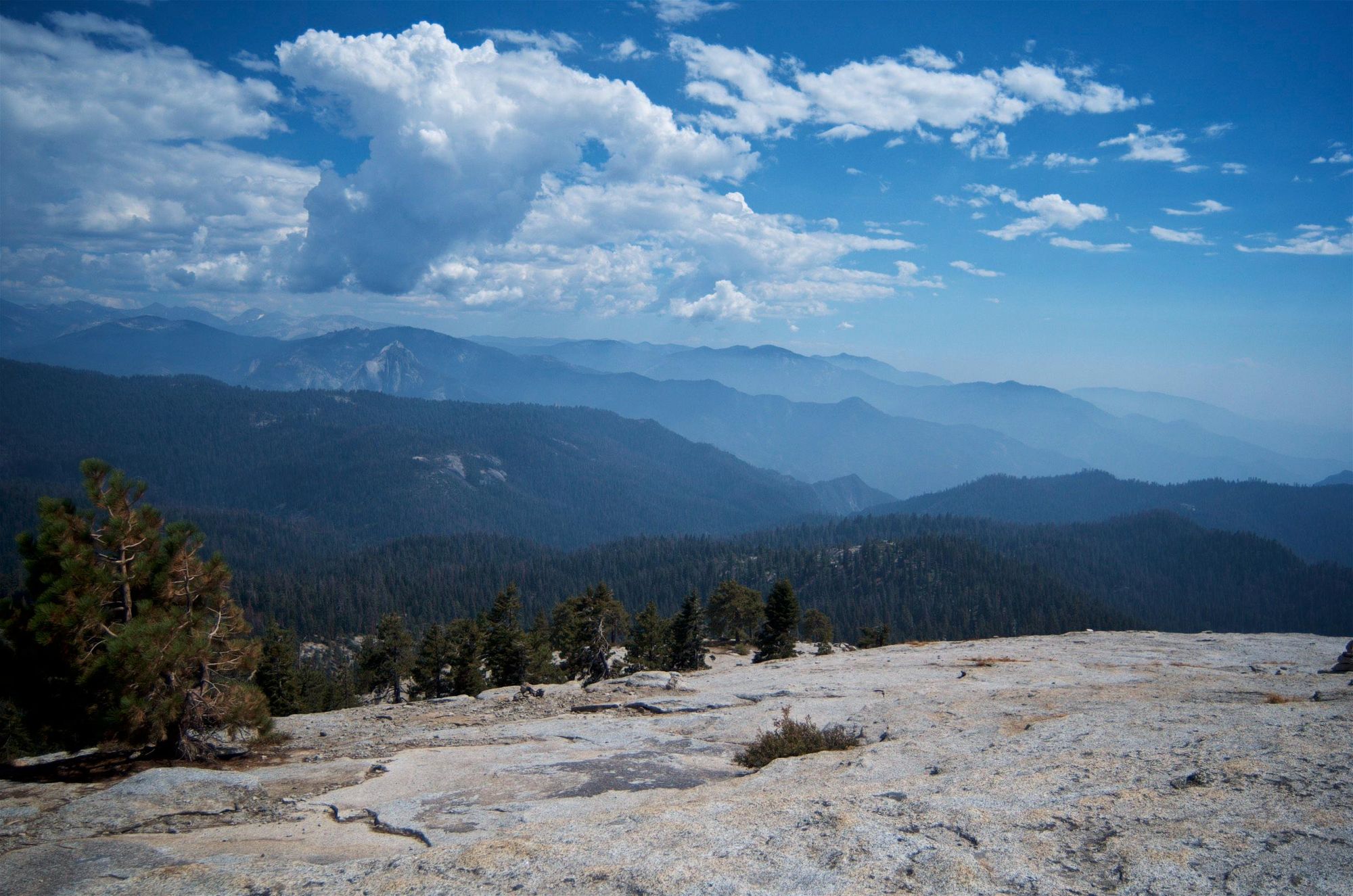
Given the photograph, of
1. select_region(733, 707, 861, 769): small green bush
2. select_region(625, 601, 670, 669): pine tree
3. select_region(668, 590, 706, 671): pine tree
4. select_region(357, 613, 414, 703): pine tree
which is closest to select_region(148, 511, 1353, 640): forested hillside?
select_region(625, 601, 670, 669): pine tree

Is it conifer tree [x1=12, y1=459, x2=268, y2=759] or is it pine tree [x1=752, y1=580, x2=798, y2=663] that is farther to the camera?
pine tree [x1=752, y1=580, x2=798, y2=663]

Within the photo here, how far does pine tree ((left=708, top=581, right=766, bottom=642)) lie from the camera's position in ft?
204

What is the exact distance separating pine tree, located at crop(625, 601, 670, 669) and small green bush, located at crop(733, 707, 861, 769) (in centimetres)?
3135

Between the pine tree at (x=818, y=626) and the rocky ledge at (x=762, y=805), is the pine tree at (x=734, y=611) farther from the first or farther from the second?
the rocky ledge at (x=762, y=805)

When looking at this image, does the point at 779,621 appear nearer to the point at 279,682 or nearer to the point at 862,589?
the point at 279,682

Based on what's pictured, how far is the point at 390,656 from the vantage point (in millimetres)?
52656

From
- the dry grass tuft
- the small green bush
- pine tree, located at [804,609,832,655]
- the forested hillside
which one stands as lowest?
the forested hillside

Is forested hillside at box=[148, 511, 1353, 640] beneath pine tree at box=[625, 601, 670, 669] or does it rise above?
beneath

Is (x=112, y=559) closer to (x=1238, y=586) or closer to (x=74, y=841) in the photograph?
(x=74, y=841)

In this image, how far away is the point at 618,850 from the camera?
8.27 m

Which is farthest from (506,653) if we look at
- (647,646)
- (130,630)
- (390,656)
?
(130,630)

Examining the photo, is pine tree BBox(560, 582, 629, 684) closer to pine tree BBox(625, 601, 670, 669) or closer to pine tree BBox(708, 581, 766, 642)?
pine tree BBox(625, 601, 670, 669)

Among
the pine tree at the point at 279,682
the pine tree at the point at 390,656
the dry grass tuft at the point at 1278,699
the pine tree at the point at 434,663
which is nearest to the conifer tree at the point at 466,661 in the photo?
the pine tree at the point at 434,663

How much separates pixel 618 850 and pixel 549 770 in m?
5.57
